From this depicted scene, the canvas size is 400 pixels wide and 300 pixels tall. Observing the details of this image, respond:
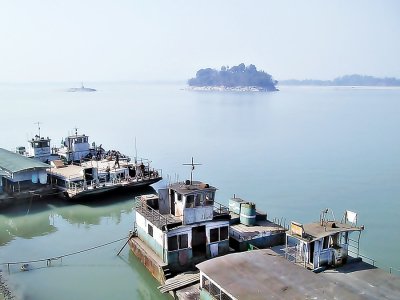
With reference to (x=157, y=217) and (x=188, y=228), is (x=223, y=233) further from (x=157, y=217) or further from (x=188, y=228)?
(x=157, y=217)

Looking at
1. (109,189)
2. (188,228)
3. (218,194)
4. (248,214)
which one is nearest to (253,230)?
(248,214)

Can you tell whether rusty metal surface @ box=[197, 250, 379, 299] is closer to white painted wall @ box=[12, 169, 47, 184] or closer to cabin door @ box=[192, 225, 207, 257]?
cabin door @ box=[192, 225, 207, 257]

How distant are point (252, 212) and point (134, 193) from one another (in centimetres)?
1781

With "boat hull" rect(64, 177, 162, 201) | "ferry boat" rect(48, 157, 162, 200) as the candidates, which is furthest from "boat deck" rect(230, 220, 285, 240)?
"ferry boat" rect(48, 157, 162, 200)

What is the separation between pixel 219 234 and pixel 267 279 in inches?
259

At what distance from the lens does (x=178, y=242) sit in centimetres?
2222

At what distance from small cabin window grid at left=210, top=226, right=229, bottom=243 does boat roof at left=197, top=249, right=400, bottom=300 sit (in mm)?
3790

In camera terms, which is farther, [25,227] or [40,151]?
[40,151]

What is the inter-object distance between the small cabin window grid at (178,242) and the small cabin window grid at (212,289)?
12.8 feet

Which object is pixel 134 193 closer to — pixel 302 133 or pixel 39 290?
pixel 39 290

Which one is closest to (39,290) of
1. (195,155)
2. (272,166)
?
(272,166)

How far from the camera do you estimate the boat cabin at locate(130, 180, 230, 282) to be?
72.6 feet

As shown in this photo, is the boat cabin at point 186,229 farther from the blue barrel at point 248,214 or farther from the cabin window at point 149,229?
the blue barrel at point 248,214

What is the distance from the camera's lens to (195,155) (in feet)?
206
